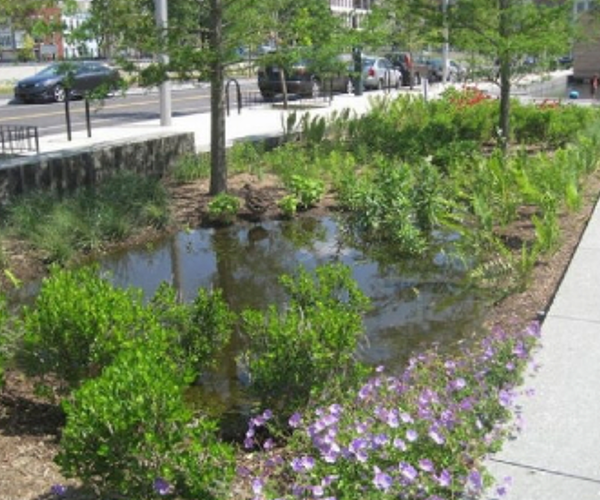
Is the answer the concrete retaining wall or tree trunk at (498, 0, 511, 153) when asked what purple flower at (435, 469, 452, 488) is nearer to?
the concrete retaining wall

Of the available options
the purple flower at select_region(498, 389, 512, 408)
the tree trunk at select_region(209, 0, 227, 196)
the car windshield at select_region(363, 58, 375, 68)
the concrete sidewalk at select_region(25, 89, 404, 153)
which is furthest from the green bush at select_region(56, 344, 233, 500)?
the car windshield at select_region(363, 58, 375, 68)

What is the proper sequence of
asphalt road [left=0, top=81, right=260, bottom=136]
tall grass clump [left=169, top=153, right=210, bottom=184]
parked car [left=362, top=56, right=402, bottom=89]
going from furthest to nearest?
parked car [left=362, top=56, right=402, bottom=89], asphalt road [left=0, top=81, right=260, bottom=136], tall grass clump [left=169, top=153, right=210, bottom=184]

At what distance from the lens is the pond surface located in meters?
6.21

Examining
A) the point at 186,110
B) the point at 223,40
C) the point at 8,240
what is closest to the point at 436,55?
the point at 186,110

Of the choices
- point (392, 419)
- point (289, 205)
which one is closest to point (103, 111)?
point (289, 205)

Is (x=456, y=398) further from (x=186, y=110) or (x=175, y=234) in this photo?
(x=186, y=110)

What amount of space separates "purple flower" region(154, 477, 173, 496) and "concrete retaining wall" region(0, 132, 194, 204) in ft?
23.3

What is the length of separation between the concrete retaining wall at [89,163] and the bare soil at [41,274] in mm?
641

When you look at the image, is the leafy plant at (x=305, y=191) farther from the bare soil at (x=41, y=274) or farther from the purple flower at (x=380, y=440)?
the purple flower at (x=380, y=440)

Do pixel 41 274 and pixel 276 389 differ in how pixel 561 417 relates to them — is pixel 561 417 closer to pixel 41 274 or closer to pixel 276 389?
pixel 276 389

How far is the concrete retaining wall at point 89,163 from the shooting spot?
9945 millimetres

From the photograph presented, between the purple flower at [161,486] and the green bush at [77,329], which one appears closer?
the purple flower at [161,486]

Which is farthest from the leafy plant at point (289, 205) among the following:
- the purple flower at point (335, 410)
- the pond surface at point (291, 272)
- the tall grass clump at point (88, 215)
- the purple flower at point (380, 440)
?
the purple flower at point (380, 440)

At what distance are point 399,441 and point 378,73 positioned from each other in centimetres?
3150
